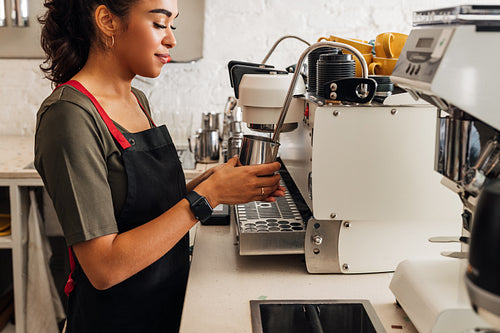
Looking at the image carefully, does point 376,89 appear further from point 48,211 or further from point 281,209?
point 48,211

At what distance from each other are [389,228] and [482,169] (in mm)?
496

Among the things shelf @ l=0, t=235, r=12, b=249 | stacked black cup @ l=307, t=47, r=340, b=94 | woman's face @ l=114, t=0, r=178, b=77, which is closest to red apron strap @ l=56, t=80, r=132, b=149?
woman's face @ l=114, t=0, r=178, b=77

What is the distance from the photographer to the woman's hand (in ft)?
3.81

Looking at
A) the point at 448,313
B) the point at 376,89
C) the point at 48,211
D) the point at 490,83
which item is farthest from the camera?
the point at 48,211

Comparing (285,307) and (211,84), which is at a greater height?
(211,84)

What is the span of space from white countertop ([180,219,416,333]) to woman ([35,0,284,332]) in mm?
114

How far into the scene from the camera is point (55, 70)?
1.25 meters

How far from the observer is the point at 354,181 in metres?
1.23

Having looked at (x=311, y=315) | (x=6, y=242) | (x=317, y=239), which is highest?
(x=317, y=239)

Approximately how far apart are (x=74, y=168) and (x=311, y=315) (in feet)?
1.92

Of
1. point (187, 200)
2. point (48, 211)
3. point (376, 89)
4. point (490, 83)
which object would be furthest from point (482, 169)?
point (48, 211)

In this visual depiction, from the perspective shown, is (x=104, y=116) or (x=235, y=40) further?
(x=235, y=40)

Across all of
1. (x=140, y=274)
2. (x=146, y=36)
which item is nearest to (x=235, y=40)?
(x=146, y=36)

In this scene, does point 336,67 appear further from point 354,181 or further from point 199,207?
point 199,207
